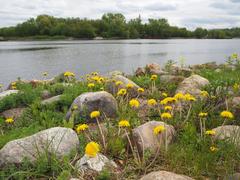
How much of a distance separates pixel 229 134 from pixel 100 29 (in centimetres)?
10432

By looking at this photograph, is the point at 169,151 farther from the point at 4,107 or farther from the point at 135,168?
the point at 4,107

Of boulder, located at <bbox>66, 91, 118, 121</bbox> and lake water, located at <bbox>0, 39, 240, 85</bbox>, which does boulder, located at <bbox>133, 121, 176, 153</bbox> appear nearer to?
boulder, located at <bbox>66, 91, 118, 121</bbox>

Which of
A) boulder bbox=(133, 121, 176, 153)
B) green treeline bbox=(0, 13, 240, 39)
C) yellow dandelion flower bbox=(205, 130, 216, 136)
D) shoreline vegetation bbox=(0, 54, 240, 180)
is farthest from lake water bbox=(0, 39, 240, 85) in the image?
green treeline bbox=(0, 13, 240, 39)

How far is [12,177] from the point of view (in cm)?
438

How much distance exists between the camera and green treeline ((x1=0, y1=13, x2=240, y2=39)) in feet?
339

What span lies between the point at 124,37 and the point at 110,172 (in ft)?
334

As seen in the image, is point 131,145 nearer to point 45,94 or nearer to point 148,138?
point 148,138

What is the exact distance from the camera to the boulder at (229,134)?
4.43m

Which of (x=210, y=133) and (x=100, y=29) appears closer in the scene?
(x=210, y=133)

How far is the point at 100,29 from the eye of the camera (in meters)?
107

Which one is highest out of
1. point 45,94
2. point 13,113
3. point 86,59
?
point 45,94

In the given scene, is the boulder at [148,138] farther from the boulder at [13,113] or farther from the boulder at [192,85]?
the boulder at [13,113]

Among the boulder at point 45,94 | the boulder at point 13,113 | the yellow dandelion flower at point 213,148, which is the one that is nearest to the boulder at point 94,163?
the yellow dandelion flower at point 213,148

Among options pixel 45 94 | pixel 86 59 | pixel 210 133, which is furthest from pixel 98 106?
pixel 86 59
